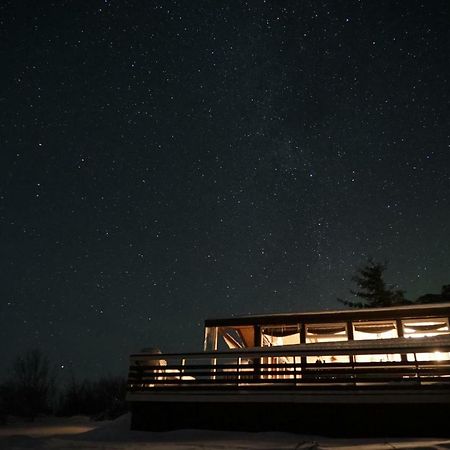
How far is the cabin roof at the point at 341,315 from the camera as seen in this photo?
50.9 feet

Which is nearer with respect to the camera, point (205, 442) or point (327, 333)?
point (205, 442)

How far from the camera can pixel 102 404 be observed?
108 ft

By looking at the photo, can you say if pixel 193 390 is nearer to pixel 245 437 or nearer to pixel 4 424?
pixel 245 437

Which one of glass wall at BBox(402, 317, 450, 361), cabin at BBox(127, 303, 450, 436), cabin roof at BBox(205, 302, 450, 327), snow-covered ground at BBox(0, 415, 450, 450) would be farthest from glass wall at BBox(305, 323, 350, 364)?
snow-covered ground at BBox(0, 415, 450, 450)

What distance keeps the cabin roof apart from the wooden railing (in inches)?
179

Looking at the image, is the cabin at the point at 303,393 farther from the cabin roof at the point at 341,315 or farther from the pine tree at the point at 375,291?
the pine tree at the point at 375,291

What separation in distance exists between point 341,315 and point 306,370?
6795mm

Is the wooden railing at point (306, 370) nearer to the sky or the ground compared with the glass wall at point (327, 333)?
nearer to the ground

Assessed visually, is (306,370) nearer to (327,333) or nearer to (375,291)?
(327,333)

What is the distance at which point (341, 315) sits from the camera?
54.6ft

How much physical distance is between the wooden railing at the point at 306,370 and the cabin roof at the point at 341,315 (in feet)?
14.9

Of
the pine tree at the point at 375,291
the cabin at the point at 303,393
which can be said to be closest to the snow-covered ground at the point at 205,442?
the cabin at the point at 303,393

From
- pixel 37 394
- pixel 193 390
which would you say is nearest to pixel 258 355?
pixel 193 390

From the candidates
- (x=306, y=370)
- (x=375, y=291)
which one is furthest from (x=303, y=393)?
(x=375, y=291)
